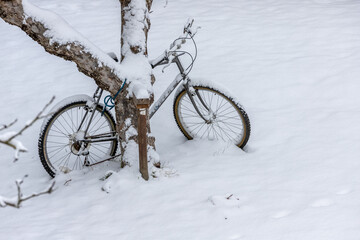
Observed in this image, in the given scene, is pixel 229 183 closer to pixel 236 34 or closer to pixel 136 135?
pixel 136 135

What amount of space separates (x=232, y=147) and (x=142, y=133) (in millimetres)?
1108

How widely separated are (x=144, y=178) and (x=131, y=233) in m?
0.66

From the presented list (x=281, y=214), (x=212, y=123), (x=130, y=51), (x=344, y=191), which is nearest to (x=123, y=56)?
(x=130, y=51)

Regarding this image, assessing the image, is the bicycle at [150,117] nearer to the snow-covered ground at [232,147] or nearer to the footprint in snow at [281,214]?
the snow-covered ground at [232,147]

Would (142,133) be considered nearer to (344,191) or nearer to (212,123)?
(212,123)

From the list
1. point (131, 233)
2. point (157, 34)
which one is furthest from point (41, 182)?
point (157, 34)

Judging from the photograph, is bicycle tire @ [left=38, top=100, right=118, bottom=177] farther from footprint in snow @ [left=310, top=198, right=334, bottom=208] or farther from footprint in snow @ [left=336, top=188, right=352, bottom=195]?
footprint in snow @ [left=336, top=188, right=352, bottom=195]

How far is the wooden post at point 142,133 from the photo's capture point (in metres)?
3.53

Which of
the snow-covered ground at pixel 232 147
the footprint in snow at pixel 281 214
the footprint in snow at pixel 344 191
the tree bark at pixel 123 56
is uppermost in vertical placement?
the tree bark at pixel 123 56

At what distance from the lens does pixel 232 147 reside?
4379 millimetres

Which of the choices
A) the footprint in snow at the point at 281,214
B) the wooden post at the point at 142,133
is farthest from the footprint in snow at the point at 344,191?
the wooden post at the point at 142,133

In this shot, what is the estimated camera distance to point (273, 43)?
619 centimetres

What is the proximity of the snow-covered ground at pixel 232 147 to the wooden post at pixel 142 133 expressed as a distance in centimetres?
12

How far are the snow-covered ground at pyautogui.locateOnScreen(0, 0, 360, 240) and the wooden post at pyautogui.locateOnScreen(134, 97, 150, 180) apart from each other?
0.40 ft
